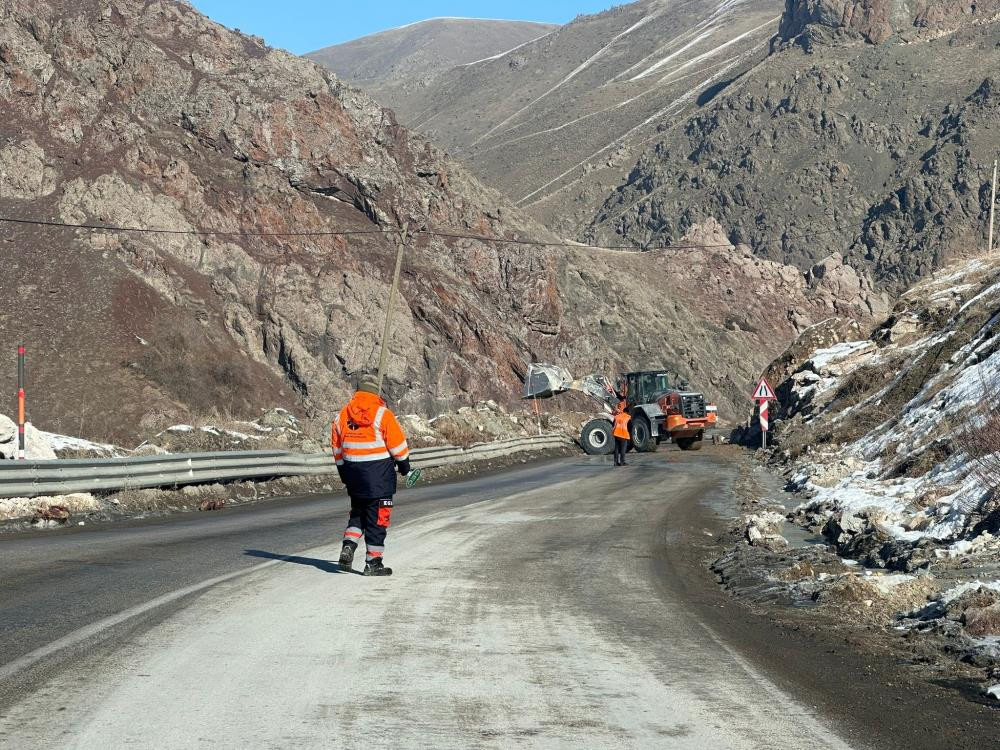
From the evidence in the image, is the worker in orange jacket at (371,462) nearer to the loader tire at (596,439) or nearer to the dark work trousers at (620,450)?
the dark work trousers at (620,450)

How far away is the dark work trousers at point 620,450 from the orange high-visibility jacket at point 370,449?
20777 mm

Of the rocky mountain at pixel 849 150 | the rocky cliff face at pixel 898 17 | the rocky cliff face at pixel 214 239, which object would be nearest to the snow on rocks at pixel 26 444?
the rocky cliff face at pixel 214 239

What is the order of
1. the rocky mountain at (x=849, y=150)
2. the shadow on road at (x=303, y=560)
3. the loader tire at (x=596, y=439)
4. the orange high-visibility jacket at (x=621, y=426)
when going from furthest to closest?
1. the rocky mountain at (x=849, y=150)
2. the loader tire at (x=596, y=439)
3. the orange high-visibility jacket at (x=621, y=426)
4. the shadow on road at (x=303, y=560)

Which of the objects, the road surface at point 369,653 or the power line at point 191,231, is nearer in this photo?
the road surface at point 369,653

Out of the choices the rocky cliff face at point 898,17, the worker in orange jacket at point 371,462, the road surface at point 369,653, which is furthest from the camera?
the rocky cliff face at point 898,17

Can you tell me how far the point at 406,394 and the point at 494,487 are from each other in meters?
25.6

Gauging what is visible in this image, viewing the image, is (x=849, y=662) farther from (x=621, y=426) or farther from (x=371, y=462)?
(x=621, y=426)

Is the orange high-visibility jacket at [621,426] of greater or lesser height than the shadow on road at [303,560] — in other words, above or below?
above

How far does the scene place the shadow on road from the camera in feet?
33.9

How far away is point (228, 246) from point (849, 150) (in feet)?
297

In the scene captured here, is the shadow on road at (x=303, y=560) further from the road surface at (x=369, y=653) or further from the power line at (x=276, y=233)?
the power line at (x=276, y=233)

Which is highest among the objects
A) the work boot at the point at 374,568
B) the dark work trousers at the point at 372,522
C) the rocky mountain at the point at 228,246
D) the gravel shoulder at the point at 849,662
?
the rocky mountain at the point at 228,246

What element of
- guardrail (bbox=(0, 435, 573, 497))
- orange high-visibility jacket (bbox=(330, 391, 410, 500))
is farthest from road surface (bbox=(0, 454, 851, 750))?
guardrail (bbox=(0, 435, 573, 497))

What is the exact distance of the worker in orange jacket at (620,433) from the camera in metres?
29.8
